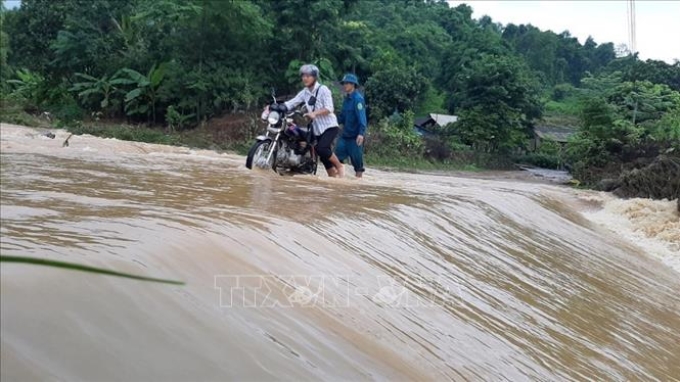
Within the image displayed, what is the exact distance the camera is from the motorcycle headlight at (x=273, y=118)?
6.69 metres

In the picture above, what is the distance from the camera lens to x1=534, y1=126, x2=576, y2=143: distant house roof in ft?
107

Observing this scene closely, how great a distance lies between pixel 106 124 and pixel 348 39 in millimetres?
8889

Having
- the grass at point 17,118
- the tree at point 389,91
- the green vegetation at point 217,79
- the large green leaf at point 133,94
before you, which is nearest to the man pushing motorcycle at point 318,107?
the green vegetation at point 217,79

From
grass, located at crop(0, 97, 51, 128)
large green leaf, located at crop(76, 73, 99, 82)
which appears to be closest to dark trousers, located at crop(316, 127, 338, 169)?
grass, located at crop(0, 97, 51, 128)

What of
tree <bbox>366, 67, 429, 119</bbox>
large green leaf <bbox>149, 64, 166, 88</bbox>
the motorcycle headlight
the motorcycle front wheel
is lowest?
the motorcycle front wheel

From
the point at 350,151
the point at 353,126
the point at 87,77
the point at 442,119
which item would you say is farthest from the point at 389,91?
the point at 353,126

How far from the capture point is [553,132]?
33.7 m

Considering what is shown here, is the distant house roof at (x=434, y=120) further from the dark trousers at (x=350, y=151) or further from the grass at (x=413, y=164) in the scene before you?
the dark trousers at (x=350, y=151)

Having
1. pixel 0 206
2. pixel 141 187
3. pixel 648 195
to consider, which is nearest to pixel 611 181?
pixel 648 195

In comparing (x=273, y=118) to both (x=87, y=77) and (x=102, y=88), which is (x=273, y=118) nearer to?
(x=102, y=88)

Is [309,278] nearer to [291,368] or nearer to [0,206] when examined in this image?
[291,368]

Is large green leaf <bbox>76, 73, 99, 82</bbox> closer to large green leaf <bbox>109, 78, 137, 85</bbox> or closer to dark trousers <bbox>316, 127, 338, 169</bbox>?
large green leaf <bbox>109, 78, 137, 85</bbox>

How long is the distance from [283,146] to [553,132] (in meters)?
29.0

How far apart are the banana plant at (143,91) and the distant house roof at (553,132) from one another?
1873 centimetres
